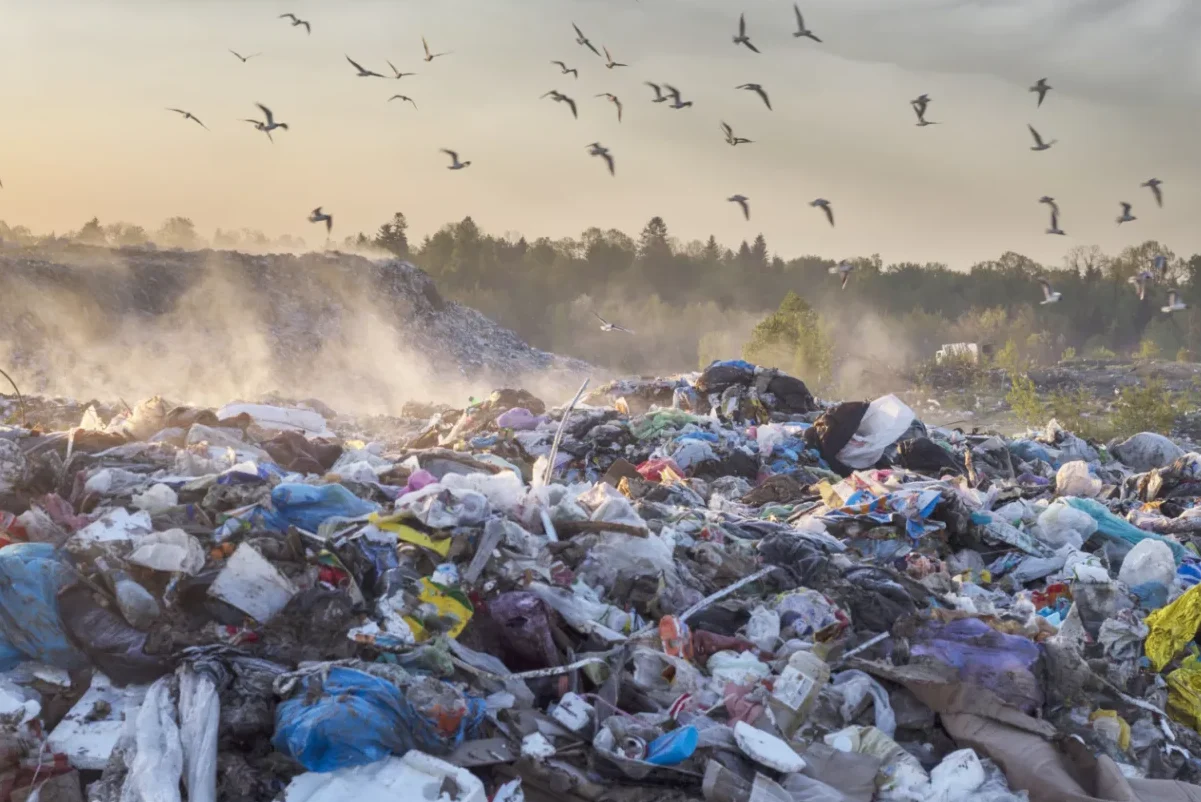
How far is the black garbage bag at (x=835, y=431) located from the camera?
8.94m

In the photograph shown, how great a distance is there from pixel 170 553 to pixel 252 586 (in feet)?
1.17

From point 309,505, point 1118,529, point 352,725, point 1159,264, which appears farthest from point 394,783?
point 1159,264

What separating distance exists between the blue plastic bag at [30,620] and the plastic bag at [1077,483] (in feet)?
23.4

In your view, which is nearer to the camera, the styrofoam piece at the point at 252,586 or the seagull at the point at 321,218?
the styrofoam piece at the point at 252,586

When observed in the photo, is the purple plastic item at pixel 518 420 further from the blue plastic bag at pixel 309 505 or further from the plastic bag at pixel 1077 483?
the blue plastic bag at pixel 309 505

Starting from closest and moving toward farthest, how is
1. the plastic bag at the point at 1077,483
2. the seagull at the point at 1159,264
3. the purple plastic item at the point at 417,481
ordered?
the purple plastic item at the point at 417,481 → the plastic bag at the point at 1077,483 → the seagull at the point at 1159,264

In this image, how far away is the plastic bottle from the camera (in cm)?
370

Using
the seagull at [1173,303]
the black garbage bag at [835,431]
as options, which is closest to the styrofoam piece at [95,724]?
the black garbage bag at [835,431]

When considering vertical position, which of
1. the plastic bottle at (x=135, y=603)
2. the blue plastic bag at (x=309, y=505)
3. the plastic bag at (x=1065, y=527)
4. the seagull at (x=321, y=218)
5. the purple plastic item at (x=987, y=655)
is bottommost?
the plastic bottle at (x=135, y=603)

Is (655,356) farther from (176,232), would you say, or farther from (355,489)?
(355,489)

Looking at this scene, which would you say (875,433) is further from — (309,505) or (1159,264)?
(309,505)

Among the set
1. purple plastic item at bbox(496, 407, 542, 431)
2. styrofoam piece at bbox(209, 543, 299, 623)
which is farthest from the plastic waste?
purple plastic item at bbox(496, 407, 542, 431)

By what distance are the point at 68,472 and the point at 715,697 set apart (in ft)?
11.4

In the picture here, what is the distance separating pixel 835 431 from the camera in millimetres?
8992
